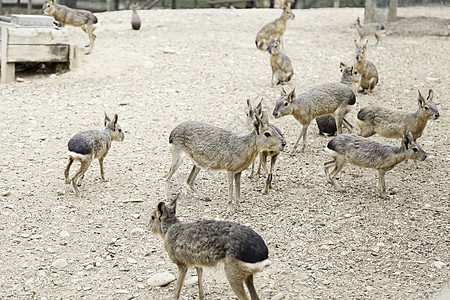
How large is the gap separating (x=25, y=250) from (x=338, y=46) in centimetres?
1023

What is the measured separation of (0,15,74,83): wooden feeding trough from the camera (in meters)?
10.7

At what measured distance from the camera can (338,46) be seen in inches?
546

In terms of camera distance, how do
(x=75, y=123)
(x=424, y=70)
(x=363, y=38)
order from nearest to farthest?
(x=75, y=123) → (x=424, y=70) → (x=363, y=38)

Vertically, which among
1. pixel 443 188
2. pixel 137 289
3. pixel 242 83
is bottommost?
pixel 137 289

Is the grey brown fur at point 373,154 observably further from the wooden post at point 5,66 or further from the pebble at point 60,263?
the wooden post at point 5,66

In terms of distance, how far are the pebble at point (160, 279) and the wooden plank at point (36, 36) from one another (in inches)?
288

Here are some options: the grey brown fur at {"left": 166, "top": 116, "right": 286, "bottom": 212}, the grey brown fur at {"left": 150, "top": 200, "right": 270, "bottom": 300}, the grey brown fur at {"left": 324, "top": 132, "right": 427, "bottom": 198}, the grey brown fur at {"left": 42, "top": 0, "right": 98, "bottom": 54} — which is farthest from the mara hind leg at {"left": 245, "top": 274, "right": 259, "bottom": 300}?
the grey brown fur at {"left": 42, "top": 0, "right": 98, "bottom": 54}

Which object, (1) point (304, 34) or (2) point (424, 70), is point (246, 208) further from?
(1) point (304, 34)

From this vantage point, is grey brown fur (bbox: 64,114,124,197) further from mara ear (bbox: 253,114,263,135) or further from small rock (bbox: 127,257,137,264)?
mara ear (bbox: 253,114,263,135)

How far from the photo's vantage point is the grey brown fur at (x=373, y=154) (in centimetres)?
654

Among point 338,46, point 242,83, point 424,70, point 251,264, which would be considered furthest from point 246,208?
point 338,46

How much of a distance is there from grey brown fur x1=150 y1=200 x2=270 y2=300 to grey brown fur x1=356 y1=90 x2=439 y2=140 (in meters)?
3.94

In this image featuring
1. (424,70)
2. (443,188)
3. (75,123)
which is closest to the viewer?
(443,188)

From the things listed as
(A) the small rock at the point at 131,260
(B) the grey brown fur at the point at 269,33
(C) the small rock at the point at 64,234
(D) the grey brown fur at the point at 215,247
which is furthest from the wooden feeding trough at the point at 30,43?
(D) the grey brown fur at the point at 215,247
